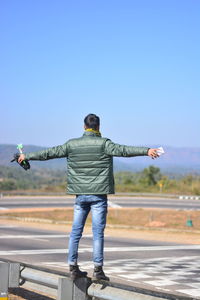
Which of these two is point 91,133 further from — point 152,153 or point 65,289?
point 65,289

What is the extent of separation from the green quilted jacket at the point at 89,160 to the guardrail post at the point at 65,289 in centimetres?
117

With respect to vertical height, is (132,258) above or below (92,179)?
below

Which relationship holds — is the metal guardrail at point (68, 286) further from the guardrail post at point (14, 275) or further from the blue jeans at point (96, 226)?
the blue jeans at point (96, 226)

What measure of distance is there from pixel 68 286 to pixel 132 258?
907cm

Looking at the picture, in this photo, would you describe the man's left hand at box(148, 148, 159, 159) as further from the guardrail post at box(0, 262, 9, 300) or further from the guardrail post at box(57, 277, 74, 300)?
the guardrail post at box(0, 262, 9, 300)

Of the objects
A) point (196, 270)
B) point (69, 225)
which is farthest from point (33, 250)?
point (69, 225)

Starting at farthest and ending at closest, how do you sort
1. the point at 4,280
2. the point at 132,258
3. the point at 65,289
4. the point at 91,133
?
the point at 132,258
the point at 4,280
the point at 91,133
the point at 65,289

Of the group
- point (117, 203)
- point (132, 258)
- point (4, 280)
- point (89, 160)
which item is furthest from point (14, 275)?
point (117, 203)

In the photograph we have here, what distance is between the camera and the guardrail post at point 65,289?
24.6 feet

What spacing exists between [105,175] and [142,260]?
26.6 ft

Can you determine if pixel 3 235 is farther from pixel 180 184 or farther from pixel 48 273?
pixel 180 184

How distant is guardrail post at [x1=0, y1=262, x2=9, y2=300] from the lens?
8.80 m

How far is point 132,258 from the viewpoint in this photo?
16.5 meters

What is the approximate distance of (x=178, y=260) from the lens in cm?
1620
